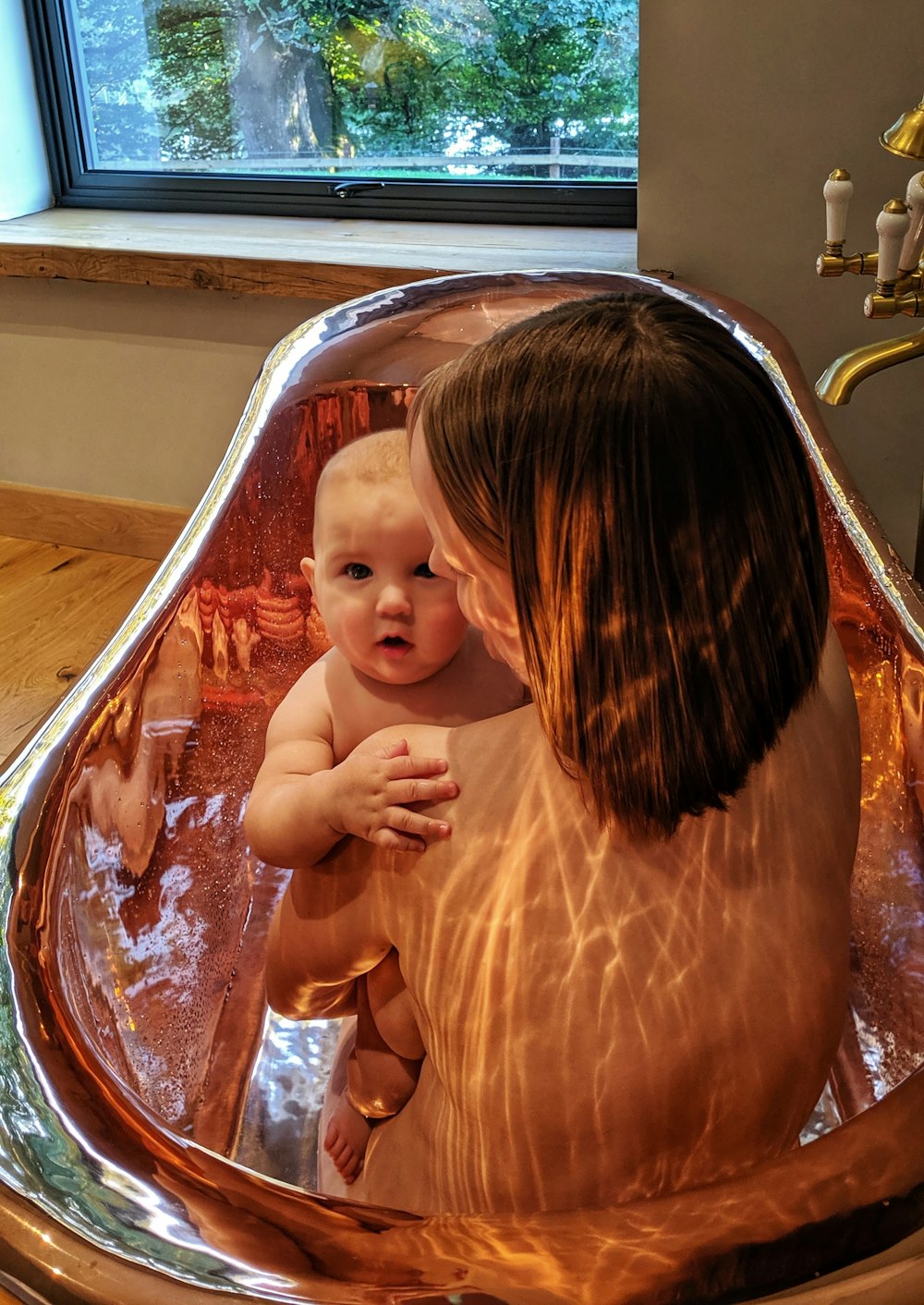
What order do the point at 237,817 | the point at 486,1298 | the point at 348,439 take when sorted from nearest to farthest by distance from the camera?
the point at 486,1298 → the point at 237,817 → the point at 348,439

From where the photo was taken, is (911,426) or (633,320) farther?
(911,426)

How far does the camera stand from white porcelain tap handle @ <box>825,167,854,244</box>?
0.86 meters

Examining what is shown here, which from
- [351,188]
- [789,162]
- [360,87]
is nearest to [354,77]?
[360,87]

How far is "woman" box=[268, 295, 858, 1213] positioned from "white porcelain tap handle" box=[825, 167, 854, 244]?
445 millimetres

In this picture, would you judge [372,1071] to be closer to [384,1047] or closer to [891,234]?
[384,1047]

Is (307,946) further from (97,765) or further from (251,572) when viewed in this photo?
(251,572)

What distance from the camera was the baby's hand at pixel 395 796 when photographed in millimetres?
528

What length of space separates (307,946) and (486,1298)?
0.84 feet

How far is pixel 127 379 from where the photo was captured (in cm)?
209

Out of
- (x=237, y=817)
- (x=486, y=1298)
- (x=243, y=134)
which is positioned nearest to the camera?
(x=486, y=1298)

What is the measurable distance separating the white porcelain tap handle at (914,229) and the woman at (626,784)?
379 millimetres

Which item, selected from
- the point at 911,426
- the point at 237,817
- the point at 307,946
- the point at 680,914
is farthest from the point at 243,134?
the point at 680,914

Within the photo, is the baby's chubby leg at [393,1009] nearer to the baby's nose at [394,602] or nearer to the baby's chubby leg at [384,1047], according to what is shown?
the baby's chubby leg at [384,1047]

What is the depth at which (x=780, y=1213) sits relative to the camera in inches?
17.0
